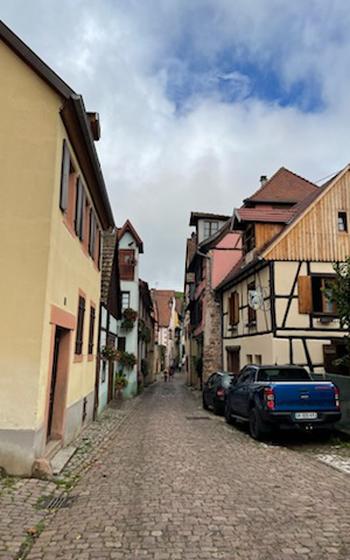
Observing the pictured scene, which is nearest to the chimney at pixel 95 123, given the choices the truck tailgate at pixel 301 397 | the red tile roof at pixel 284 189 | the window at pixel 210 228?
the truck tailgate at pixel 301 397

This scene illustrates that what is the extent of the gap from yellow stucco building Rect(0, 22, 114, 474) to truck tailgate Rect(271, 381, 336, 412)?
4690 mm

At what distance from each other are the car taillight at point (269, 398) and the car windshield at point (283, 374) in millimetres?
1635

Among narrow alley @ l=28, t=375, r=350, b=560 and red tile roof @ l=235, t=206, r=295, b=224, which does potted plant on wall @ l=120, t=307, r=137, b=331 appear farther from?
narrow alley @ l=28, t=375, r=350, b=560

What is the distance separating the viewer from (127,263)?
88.6 ft

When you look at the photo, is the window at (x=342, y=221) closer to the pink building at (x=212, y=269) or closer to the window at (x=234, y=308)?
the window at (x=234, y=308)

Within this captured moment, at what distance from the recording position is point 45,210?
7367 millimetres

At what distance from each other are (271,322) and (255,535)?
40.5ft

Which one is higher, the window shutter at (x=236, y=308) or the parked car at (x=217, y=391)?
the window shutter at (x=236, y=308)

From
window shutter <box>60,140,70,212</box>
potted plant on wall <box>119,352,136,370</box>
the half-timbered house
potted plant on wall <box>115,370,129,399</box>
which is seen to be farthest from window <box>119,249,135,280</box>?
window shutter <box>60,140,70,212</box>

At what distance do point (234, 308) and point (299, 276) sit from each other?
5709 mm

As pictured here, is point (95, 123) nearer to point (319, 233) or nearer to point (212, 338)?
point (319, 233)

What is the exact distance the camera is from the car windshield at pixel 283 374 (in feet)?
39.2

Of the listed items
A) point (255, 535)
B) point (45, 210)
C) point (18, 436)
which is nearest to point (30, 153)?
point (45, 210)

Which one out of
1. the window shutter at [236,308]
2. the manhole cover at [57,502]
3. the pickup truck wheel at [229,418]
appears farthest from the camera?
the window shutter at [236,308]
